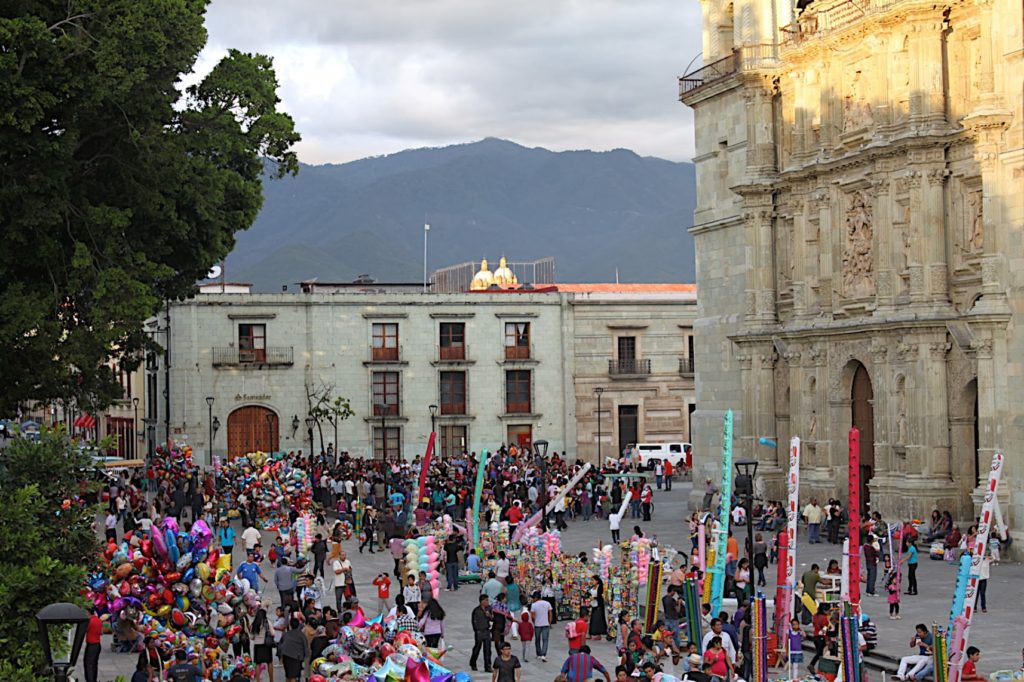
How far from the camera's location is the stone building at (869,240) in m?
35.8

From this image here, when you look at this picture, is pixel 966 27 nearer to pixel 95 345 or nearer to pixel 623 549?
pixel 623 549

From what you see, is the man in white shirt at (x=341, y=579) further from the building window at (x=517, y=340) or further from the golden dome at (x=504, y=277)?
the golden dome at (x=504, y=277)

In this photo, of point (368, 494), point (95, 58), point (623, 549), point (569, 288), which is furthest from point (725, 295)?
point (569, 288)

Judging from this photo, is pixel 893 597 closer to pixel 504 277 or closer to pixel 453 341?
pixel 453 341

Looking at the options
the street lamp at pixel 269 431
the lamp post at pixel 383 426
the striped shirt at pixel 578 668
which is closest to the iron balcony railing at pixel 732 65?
the lamp post at pixel 383 426

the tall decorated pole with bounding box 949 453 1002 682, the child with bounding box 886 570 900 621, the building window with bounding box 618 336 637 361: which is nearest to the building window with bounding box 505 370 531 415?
the building window with bounding box 618 336 637 361

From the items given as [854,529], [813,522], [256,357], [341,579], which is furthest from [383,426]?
[854,529]

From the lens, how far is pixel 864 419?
42.1 meters

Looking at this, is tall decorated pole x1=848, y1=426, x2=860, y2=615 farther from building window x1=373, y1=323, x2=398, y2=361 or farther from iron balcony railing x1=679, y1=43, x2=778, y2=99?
building window x1=373, y1=323, x2=398, y2=361

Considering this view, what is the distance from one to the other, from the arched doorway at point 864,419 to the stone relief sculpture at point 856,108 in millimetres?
6426

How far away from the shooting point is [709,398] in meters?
49.3

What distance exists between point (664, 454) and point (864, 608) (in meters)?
36.6

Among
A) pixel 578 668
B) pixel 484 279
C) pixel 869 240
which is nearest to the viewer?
pixel 578 668

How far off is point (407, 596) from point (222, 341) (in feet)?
135
